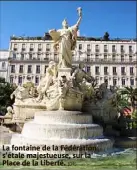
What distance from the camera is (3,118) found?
16.8 m

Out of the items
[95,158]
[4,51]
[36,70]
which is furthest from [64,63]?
[4,51]

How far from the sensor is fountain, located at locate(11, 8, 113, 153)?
1226 cm

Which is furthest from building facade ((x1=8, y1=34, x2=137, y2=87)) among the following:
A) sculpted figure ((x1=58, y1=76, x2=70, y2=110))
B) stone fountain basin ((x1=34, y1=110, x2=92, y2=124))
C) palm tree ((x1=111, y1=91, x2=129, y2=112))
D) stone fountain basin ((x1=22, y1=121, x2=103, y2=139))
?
stone fountain basin ((x1=22, y1=121, x2=103, y2=139))

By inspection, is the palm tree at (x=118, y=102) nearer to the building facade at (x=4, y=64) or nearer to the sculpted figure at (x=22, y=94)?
the sculpted figure at (x=22, y=94)

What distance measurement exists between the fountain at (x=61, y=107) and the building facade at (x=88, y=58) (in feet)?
135

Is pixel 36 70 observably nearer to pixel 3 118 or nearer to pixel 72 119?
pixel 3 118

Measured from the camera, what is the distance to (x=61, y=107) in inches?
582

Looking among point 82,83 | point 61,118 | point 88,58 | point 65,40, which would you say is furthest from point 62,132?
point 88,58

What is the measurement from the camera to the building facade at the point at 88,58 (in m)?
58.3

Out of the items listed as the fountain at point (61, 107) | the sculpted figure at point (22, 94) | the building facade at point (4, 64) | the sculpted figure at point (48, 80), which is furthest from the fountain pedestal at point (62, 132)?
the building facade at point (4, 64)

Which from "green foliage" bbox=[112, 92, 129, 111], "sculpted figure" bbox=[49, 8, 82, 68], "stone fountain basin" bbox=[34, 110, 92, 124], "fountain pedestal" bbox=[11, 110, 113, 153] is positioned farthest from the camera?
"green foliage" bbox=[112, 92, 129, 111]

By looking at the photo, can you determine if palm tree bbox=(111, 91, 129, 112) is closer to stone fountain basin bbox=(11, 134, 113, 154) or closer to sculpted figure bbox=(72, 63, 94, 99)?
sculpted figure bbox=(72, 63, 94, 99)

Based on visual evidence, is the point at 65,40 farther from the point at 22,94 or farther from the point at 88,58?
the point at 88,58

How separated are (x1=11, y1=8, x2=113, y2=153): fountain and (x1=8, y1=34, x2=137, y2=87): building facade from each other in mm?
41100
